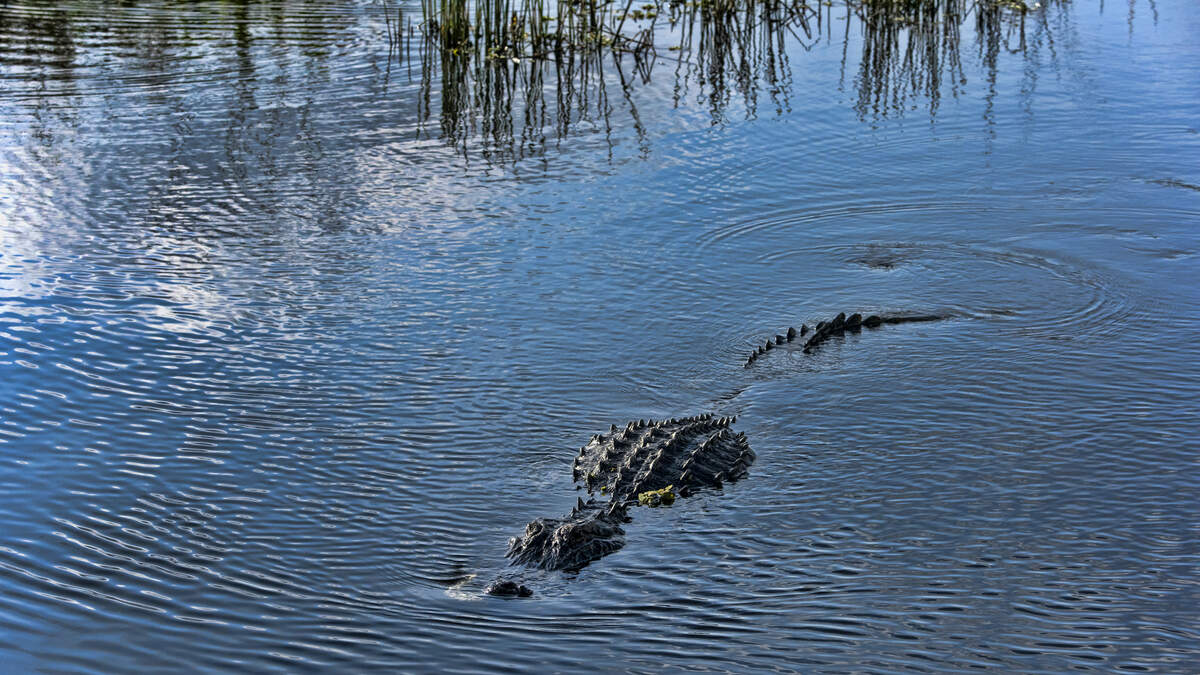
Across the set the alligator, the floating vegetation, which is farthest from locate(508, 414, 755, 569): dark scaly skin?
the floating vegetation

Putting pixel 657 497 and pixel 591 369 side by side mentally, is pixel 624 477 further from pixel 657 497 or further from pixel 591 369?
pixel 591 369

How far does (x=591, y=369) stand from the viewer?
22.2ft

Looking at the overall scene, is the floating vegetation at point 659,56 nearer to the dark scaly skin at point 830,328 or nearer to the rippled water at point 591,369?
the rippled water at point 591,369

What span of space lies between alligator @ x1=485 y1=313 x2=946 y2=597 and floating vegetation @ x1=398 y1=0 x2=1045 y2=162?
5512 mm

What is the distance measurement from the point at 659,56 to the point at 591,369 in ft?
28.3

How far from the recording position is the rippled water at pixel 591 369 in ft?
14.5

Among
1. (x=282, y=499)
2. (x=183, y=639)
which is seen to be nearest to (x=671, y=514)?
(x=282, y=499)

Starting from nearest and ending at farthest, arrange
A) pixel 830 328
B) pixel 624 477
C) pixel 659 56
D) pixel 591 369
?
pixel 624 477
pixel 591 369
pixel 830 328
pixel 659 56

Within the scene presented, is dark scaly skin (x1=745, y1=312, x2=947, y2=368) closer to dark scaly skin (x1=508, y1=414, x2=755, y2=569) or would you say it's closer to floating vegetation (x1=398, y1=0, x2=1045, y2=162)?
dark scaly skin (x1=508, y1=414, x2=755, y2=569)

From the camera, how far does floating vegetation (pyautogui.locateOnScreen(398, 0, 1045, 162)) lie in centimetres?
1202

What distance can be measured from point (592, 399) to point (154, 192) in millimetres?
5066

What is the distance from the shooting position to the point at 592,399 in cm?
641

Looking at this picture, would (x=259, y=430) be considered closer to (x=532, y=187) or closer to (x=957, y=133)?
(x=532, y=187)

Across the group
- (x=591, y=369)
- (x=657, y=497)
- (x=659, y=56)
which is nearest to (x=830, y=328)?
(x=591, y=369)
